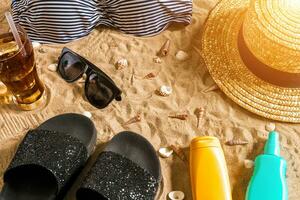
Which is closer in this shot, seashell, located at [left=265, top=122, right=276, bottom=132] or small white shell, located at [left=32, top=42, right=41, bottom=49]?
seashell, located at [left=265, top=122, right=276, bottom=132]

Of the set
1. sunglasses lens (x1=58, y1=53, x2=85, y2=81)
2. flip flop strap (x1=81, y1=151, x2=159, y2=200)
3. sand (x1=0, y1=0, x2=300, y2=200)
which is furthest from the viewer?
sunglasses lens (x1=58, y1=53, x2=85, y2=81)

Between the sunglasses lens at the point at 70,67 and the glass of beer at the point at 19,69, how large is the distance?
7 centimetres

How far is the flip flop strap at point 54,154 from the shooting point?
72 centimetres

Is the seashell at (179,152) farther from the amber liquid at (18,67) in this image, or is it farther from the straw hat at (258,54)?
the amber liquid at (18,67)

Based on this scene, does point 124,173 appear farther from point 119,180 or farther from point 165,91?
point 165,91

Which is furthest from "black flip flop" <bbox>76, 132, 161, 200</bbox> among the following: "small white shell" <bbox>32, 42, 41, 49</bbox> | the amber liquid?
"small white shell" <bbox>32, 42, 41, 49</bbox>

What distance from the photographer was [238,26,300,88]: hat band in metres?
0.82

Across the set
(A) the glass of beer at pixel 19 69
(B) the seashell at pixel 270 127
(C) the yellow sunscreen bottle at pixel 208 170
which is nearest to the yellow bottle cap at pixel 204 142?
(C) the yellow sunscreen bottle at pixel 208 170

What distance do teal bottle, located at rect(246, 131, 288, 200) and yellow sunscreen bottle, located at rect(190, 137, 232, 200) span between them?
5cm

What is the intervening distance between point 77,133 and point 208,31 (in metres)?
0.38

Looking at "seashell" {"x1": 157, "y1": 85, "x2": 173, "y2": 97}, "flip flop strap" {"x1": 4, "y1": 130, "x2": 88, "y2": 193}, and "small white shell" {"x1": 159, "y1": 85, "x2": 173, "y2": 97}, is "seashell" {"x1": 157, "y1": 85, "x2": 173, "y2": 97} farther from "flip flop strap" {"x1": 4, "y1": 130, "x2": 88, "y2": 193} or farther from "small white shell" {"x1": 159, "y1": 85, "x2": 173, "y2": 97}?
"flip flop strap" {"x1": 4, "y1": 130, "x2": 88, "y2": 193}

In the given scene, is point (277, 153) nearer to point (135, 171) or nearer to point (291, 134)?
point (291, 134)

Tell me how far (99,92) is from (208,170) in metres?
0.29

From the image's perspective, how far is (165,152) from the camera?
81 centimetres
